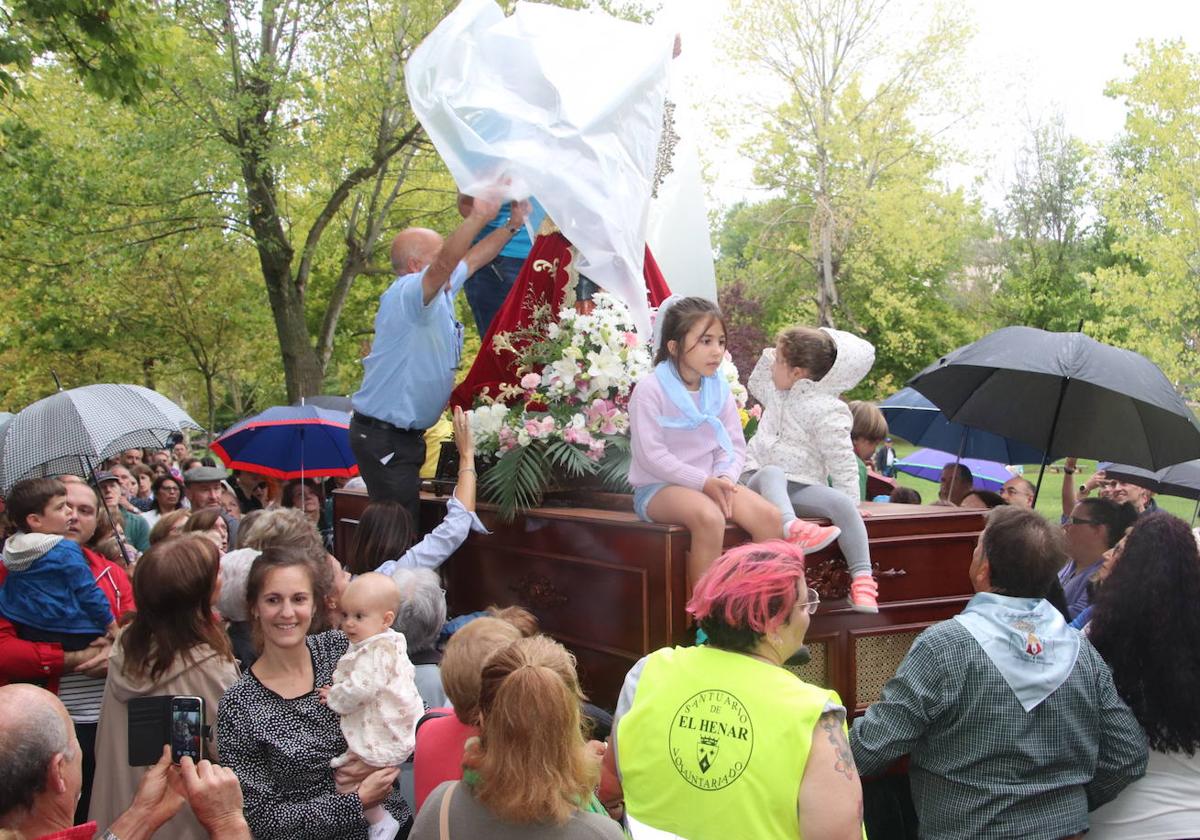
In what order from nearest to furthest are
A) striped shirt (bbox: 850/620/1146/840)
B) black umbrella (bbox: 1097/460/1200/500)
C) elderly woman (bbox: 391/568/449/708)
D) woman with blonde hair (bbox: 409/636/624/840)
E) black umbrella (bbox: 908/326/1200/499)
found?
woman with blonde hair (bbox: 409/636/624/840), striped shirt (bbox: 850/620/1146/840), elderly woman (bbox: 391/568/449/708), black umbrella (bbox: 908/326/1200/499), black umbrella (bbox: 1097/460/1200/500)

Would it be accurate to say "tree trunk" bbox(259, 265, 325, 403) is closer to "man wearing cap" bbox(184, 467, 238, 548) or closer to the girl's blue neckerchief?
"man wearing cap" bbox(184, 467, 238, 548)

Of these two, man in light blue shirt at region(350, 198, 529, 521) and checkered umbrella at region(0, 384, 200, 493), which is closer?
man in light blue shirt at region(350, 198, 529, 521)

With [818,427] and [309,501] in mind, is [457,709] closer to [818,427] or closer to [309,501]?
[818,427]

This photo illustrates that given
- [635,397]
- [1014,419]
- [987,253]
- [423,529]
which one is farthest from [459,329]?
[987,253]

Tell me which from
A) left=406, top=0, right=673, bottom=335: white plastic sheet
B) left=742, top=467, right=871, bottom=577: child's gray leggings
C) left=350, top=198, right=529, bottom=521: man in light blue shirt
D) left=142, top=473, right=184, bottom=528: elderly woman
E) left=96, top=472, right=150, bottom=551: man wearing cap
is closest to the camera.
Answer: left=742, top=467, right=871, bottom=577: child's gray leggings

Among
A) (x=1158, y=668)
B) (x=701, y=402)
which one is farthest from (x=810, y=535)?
(x=1158, y=668)

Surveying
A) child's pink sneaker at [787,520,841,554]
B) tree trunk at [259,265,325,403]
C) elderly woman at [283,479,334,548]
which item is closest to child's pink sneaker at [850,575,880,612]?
child's pink sneaker at [787,520,841,554]

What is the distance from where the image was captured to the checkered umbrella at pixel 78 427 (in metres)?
5.91

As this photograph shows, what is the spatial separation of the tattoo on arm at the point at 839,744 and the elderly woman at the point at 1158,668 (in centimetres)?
160

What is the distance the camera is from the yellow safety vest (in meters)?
2.69

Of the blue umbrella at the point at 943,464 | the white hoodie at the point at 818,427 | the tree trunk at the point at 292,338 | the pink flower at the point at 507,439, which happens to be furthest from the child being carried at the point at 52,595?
the tree trunk at the point at 292,338

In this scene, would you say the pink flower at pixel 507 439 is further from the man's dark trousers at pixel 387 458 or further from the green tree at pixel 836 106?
the green tree at pixel 836 106

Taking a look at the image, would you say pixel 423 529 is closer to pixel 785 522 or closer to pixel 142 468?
pixel 785 522

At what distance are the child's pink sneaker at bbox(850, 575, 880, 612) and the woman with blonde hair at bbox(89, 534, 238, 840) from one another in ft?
8.23
